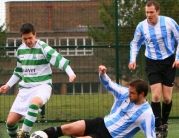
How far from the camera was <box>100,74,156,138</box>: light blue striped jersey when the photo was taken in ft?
29.0

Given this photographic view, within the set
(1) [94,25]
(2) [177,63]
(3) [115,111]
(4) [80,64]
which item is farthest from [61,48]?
(3) [115,111]

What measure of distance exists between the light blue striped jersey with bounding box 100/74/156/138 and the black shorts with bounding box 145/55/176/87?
248 cm

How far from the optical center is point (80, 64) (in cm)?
1491

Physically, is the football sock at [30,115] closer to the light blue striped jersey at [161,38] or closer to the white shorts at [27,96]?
the white shorts at [27,96]

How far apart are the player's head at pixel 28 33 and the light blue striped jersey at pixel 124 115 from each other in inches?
71.7

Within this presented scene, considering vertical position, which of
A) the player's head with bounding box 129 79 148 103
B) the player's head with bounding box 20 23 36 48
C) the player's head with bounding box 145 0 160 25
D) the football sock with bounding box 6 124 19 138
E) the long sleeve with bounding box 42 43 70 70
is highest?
the player's head with bounding box 145 0 160 25

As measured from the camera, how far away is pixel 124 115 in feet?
29.4

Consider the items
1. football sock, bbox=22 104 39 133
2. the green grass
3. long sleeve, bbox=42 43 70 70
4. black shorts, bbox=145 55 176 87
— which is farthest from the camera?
the green grass

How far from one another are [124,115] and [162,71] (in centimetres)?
269

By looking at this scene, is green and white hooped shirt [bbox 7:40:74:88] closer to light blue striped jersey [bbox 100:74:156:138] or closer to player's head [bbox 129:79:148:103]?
light blue striped jersey [bbox 100:74:156:138]

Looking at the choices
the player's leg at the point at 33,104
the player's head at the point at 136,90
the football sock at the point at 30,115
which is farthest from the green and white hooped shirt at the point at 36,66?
the player's head at the point at 136,90

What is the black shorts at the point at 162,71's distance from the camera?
11.4m

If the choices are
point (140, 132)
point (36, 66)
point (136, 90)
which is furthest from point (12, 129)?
point (140, 132)

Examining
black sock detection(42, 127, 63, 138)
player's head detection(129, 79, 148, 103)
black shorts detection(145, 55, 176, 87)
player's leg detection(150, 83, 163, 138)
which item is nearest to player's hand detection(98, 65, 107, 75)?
player's head detection(129, 79, 148, 103)
